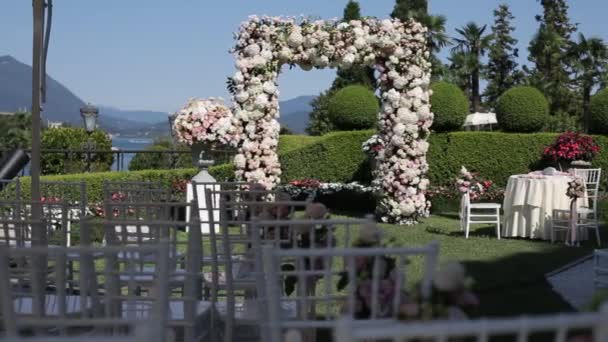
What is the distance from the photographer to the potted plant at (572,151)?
15.4 meters

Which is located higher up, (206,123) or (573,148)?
(206,123)

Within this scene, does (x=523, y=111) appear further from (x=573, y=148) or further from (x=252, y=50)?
(x=252, y=50)

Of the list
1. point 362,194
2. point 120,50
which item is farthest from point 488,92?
point 362,194

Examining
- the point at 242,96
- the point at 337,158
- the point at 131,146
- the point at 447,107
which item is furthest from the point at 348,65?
the point at 131,146

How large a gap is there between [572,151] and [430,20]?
19.3 m

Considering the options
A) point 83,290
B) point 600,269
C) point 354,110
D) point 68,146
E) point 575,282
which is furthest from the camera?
point 68,146

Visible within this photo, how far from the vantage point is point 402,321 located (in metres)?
1.88

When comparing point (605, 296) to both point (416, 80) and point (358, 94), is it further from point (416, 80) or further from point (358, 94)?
point (358, 94)

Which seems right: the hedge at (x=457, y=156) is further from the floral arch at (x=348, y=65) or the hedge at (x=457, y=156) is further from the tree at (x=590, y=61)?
the tree at (x=590, y=61)

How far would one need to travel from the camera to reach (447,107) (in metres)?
16.5

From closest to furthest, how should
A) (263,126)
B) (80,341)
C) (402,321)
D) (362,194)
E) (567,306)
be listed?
(80,341), (402,321), (567,306), (263,126), (362,194)

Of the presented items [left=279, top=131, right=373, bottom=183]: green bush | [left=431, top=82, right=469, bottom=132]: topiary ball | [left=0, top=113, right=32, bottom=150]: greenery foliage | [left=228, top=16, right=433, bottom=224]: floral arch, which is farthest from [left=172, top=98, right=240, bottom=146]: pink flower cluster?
[left=0, top=113, right=32, bottom=150]: greenery foliage

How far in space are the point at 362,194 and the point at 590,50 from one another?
23.4 meters

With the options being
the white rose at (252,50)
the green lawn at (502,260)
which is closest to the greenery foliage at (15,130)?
the white rose at (252,50)
